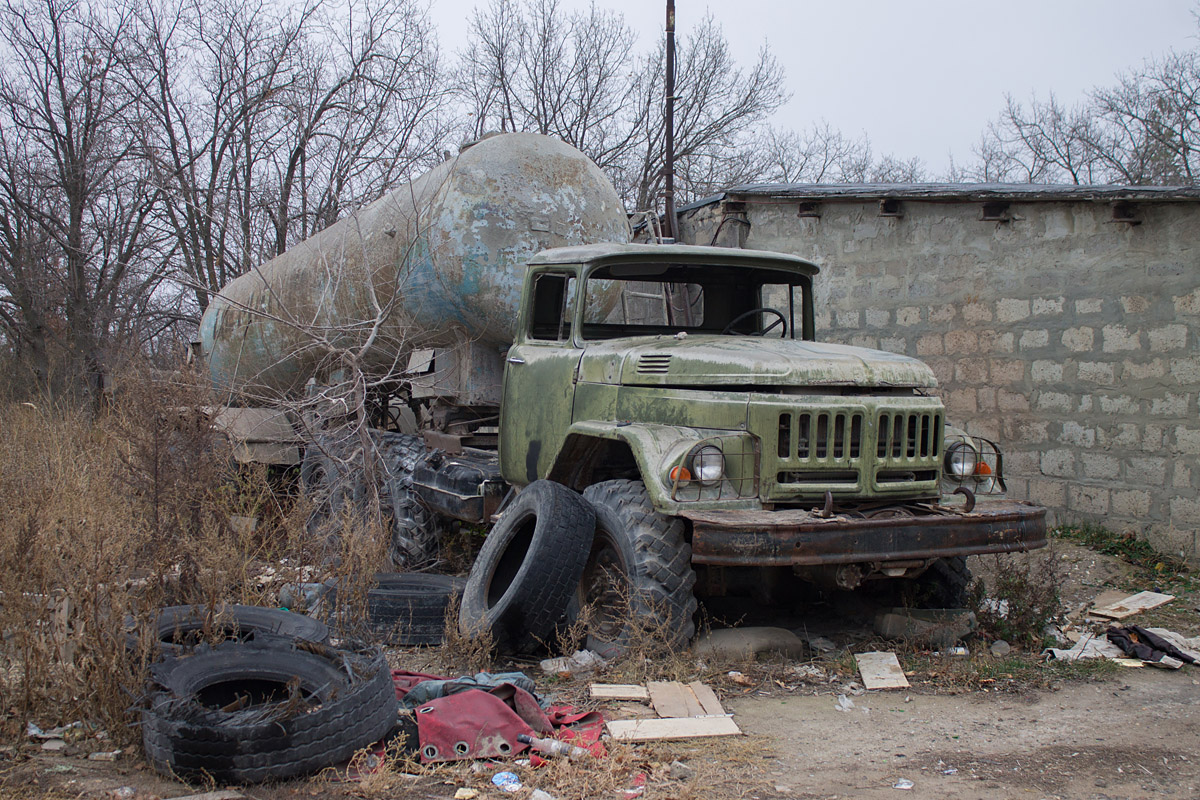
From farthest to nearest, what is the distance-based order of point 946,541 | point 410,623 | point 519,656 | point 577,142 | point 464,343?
point 577,142, point 464,343, point 410,623, point 519,656, point 946,541

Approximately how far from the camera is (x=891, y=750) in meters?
3.76

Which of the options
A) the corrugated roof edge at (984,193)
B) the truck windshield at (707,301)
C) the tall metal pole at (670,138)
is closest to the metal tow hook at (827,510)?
the truck windshield at (707,301)

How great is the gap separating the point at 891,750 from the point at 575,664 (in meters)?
1.66

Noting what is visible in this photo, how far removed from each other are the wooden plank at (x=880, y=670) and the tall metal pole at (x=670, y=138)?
734cm

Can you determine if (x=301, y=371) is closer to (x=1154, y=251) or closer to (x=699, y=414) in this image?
(x=699, y=414)

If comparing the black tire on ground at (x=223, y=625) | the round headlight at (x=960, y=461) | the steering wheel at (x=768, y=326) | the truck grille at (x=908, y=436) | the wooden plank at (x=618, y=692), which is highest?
the steering wheel at (x=768, y=326)

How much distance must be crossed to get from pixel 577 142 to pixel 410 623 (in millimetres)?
19222

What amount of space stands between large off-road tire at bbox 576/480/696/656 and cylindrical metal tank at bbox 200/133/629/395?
2561 mm

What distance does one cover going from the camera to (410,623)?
5480 mm

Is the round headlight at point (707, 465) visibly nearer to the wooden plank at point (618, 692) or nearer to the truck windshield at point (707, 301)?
the wooden plank at point (618, 692)

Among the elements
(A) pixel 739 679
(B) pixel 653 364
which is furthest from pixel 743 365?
(A) pixel 739 679

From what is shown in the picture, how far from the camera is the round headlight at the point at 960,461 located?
17.2 feet

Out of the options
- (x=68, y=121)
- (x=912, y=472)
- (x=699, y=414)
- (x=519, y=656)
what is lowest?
(x=519, y=656)

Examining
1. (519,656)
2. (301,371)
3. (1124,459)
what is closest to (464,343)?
(301,371)
